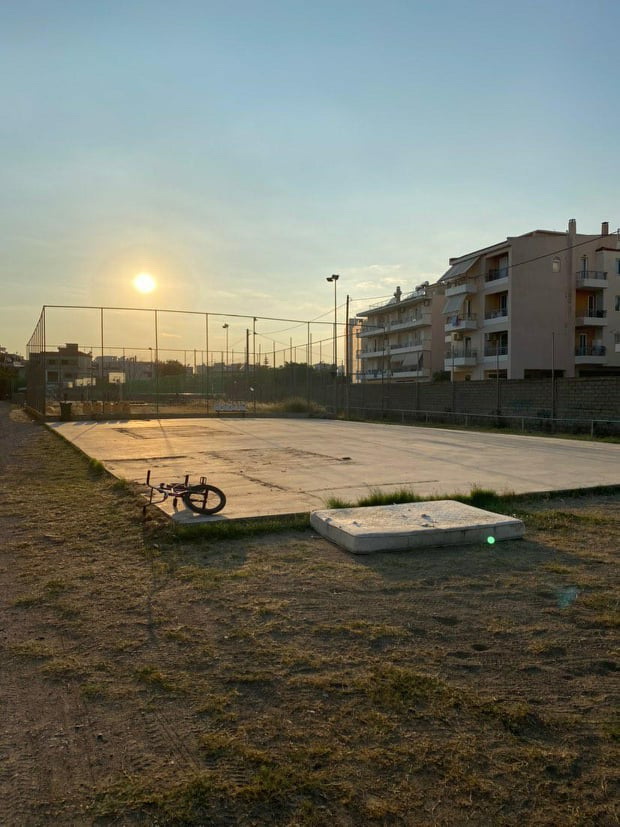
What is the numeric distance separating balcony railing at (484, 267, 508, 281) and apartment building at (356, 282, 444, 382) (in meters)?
9.15

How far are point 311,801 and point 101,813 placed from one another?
0.62m

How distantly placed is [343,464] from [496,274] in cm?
3495

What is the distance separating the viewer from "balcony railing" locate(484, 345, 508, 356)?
39.5 metres

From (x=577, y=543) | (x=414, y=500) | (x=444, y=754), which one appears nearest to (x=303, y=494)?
(x=414, y=500)

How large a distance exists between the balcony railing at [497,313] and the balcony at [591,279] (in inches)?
197

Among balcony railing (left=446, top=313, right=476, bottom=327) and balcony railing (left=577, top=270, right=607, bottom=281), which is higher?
balcony railing (left=577, top=270, right=607, bottom=281)

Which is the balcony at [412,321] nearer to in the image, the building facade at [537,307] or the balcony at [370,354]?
the balcony at [370,354]

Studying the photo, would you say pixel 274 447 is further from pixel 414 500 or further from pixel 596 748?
pixel 596 748

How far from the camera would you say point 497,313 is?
40.7 m

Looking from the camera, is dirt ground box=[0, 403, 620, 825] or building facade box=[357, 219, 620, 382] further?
building facade box=[357, 219, 620, 382]

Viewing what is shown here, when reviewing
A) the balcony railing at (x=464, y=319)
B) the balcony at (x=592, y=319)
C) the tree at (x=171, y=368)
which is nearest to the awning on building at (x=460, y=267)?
the balcony railing at (x=464, y=319)

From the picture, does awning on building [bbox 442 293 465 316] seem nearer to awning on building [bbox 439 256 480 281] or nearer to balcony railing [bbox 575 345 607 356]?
awning on building [bbox 439 256 480 281]

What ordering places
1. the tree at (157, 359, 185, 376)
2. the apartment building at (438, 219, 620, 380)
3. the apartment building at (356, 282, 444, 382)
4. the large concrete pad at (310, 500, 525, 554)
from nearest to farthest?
the large concrete pad at (310, 500, 525, 554), the tree at (157, 359, 185, 376), the apartment building at (438, 219, 620, 380), the apartment building at (356, 282, 444, 382)

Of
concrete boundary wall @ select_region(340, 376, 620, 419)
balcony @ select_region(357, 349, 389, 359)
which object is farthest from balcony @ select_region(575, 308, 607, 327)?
balcony @ select_region(357, 349, 389, 359)
